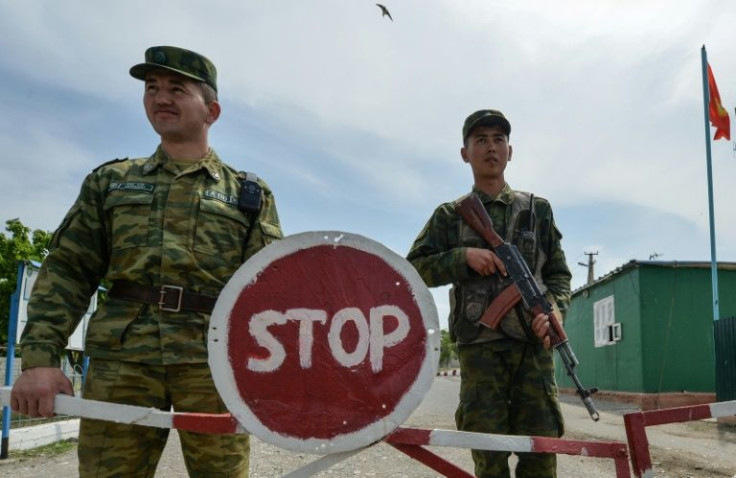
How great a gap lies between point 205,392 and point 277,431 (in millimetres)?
645

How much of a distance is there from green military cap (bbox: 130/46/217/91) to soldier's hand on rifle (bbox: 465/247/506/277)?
1286 mm

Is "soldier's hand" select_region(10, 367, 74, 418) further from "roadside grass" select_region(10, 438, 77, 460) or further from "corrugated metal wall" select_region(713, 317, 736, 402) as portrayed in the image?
"corrugated metal wall" select_region(713, 317, 736, 402)

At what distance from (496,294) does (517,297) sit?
11cm

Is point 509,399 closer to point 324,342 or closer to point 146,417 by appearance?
point 324,342

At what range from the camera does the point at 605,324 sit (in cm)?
1598

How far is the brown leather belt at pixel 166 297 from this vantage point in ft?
A: 6.79

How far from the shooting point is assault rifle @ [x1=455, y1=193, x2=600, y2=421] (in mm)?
2639

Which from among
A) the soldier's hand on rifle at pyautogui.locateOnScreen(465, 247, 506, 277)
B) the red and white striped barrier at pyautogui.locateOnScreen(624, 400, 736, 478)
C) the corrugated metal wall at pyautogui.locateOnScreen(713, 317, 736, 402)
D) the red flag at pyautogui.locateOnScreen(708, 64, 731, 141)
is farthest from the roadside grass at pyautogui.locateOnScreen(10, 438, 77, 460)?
the red flag at pyautogui.locateOnScreen(708, 64, 731, 141)

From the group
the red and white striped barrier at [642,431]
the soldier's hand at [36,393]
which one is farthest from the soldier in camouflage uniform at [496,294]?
the soldier's hand at [36,393]

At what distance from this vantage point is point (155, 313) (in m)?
2.07

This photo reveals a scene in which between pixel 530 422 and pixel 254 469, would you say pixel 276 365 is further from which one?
pixel 254 469

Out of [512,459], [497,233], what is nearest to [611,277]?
[512,459]

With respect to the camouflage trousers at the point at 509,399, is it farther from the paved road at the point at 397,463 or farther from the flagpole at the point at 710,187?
the flagpole at the point at 710,187

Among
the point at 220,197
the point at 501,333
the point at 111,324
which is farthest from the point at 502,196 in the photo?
the point at 111,324
